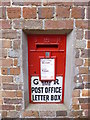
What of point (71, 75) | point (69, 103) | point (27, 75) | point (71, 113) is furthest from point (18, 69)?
point (71, 113)

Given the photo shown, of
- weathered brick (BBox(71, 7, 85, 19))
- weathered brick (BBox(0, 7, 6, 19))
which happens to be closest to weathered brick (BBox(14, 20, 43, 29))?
weathered brick (BBox(0, 7, 6, 19))

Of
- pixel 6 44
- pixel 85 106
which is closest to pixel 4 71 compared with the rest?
pixel 6 44

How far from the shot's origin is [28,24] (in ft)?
5.35

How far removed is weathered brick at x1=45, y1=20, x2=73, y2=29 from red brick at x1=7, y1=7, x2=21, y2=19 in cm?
34

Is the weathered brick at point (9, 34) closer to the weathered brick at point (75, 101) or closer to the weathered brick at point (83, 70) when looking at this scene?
the weathered brick at point (83, 70)

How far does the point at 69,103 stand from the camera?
1.80 metres

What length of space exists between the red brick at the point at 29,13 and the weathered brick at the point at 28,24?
0.06 metres

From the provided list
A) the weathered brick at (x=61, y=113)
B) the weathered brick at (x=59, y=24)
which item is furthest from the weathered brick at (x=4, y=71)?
the weathered brick at (x=61, y=113)

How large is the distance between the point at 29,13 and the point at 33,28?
175 mm

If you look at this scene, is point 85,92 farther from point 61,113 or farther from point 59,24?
point 59,24

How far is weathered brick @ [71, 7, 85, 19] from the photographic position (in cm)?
161

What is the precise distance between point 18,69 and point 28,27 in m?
0.52

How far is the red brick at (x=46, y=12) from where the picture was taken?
1.60 metres

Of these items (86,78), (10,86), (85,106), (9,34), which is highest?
(9,34)
